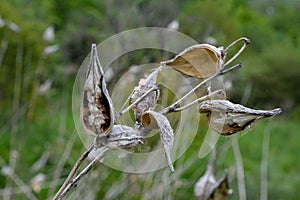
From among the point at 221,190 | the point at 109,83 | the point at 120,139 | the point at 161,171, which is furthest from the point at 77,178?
the point at 109,83

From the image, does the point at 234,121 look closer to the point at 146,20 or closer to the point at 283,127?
the point at 146,20

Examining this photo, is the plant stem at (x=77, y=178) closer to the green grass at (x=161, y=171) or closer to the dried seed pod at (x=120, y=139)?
the dried seed pod at (x=120, y=139)

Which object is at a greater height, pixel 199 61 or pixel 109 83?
pixel 199 61

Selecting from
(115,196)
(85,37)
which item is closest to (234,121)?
(115,196)

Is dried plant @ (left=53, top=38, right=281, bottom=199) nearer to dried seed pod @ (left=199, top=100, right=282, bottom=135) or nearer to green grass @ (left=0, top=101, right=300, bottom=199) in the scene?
dried seed pod @ (left=199, top=100, right=282, bottom=135)

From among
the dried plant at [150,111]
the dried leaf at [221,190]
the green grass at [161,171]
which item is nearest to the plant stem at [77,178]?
the dried plant at [150,111]

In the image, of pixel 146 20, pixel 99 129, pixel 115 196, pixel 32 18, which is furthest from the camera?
pixel 32 18

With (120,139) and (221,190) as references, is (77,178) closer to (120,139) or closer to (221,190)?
(120,139)
